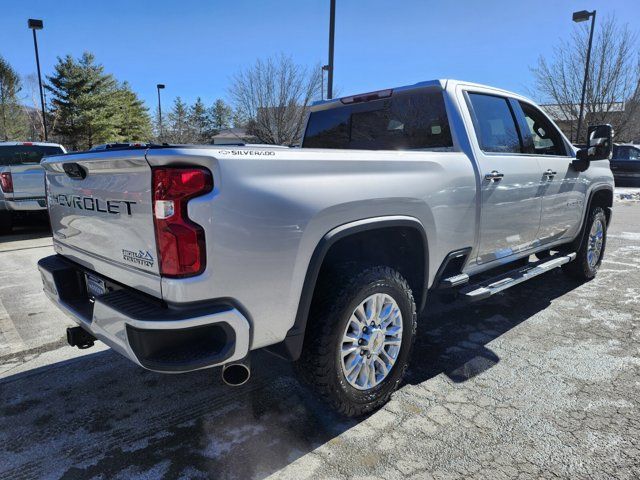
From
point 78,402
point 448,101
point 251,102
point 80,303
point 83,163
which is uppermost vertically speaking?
point 251,102

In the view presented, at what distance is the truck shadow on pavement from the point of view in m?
2.34

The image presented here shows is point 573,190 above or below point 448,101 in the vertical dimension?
below

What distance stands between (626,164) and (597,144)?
17889 mm

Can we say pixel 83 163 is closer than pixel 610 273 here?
Yes

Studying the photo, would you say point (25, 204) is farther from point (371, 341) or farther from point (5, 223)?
point (371, 341)

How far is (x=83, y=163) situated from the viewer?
2.46 meters

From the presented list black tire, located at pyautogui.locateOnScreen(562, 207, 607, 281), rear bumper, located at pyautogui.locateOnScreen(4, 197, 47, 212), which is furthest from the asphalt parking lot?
rear bumper, located at pyautogui.locateOnScreen(4, 197, 47, 212)

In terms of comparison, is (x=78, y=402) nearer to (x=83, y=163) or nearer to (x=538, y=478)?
(x=83, y=163)

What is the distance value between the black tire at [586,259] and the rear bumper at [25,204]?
342 inches

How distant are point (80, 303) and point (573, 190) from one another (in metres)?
4.45

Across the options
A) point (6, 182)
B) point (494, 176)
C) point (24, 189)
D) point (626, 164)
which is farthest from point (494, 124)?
point (626, 164)

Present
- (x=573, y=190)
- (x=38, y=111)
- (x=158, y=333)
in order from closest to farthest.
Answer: (x=158, y=333), (x=573, y=190), (x=38, y=111)

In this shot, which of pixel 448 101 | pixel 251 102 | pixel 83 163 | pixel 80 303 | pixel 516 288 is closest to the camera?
pixel 83 163

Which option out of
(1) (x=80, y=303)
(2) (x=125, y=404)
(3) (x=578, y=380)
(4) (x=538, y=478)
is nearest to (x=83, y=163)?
(1) (x=80, y=303)
